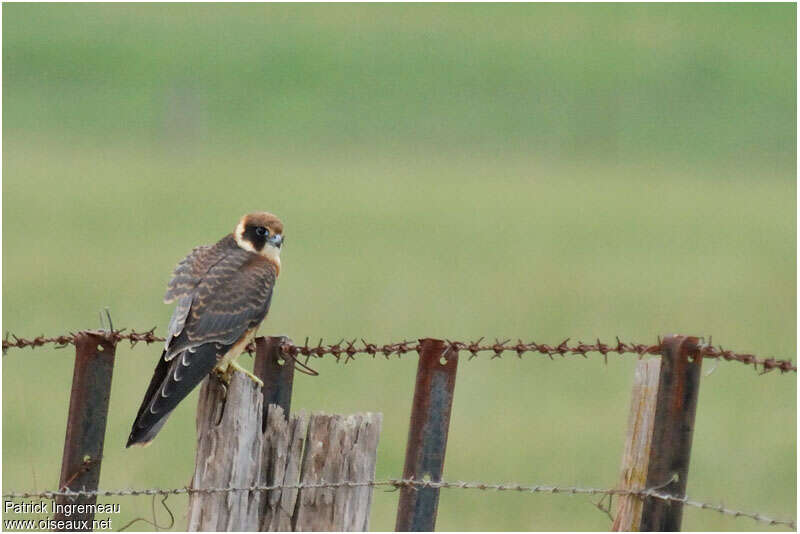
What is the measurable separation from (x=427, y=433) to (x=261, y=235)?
2351 millimetres

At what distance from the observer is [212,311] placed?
18.1 feet

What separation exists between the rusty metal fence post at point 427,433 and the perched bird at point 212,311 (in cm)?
104

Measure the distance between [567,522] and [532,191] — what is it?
72.6 ft

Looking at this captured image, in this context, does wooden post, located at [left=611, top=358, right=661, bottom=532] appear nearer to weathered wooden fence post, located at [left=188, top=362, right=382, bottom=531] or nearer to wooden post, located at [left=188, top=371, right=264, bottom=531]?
weathered wooden fence post, located at [left=188, top=362, right=382, bottom=531]

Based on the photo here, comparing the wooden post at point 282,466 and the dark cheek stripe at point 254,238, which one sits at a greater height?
the dark cheek stripe at point 254,238

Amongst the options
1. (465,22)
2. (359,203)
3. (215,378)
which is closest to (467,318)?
(215,378)

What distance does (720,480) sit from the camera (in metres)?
9.60

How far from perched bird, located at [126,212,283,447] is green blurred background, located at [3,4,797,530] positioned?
1.56 m

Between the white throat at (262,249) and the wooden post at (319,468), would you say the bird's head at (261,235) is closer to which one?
the white throat at (262,249)

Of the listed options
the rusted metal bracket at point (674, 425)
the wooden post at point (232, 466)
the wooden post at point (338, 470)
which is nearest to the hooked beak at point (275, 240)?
the wooden post at point (232, 466)

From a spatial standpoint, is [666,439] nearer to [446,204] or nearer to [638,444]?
[638,444]

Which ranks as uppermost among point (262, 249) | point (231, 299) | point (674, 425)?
point (262, 249)

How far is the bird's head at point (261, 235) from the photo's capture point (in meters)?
6.19

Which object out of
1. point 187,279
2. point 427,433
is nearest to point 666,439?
point 427,433
